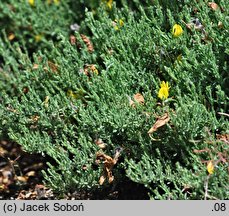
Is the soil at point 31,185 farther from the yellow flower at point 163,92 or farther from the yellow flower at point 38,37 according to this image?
the yellow flower at point 38,37

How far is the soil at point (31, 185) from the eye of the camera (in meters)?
3.45

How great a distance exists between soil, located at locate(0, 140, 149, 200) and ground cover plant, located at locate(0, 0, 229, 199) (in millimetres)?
113

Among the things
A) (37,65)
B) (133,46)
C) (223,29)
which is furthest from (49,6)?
(223,29)

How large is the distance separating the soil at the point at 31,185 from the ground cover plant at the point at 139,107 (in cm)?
11

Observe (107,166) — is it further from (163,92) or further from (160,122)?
(163,92)

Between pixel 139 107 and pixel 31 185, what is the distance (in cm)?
118

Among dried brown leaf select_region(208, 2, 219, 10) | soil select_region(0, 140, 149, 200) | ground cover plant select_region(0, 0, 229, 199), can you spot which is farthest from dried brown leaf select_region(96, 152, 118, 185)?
dried brown leaf select_region(208, 2, 219, 10)

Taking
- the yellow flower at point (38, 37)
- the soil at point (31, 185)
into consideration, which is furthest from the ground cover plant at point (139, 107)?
the yellow flower at point (38, 37)

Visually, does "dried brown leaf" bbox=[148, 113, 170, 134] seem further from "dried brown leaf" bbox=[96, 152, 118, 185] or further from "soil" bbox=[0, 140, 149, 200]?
"soil" bbox=[0, 140, 149, 200]

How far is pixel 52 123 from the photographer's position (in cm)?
346

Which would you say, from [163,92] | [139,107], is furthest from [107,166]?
[163,92]

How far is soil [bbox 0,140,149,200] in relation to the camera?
3453 mm

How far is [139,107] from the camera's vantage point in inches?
122

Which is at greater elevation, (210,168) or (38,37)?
(38,37)
